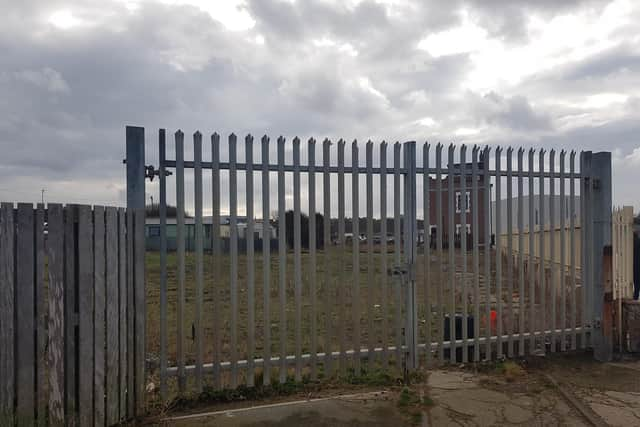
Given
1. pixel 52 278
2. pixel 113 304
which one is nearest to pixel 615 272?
pixel 113 304

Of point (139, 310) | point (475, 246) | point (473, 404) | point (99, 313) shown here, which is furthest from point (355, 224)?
point (99, 313)

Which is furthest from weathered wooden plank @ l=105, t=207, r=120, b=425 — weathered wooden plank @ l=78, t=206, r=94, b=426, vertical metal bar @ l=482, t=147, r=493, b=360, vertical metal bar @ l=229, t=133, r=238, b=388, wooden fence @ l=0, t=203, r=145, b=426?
vertical metal bar @ l=482, t=147, r=493, b=360

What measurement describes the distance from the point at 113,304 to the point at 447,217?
3.45 meters

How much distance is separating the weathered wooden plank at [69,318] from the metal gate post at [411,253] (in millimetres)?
3079

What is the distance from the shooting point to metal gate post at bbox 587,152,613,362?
18.2 feet

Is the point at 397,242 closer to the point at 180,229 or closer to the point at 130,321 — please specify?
the point at 180,229

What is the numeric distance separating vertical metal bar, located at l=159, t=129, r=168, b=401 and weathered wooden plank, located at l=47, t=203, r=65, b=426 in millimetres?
871

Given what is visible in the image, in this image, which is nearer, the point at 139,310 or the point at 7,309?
the point at 7,309

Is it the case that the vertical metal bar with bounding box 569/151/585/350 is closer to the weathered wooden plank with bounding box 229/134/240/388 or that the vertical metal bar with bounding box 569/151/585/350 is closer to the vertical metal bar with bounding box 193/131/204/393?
the weathered wooden plank with bounding box 229/134/240/388

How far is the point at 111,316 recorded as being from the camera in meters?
3.46

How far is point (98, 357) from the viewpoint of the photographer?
131 inches

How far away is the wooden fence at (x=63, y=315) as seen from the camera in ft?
9.80

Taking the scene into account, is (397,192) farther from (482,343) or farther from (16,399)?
(16,399)

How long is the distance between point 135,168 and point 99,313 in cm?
124
